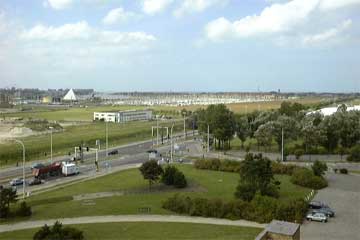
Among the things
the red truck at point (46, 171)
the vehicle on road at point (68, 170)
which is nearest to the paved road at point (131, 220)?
the red truck at point (46, 171)

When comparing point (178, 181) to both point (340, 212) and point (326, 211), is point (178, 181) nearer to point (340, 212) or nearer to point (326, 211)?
point (326, 211)

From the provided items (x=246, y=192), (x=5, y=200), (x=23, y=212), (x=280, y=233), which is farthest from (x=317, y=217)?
(x=5, y=200)

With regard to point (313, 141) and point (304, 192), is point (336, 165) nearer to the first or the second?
point (313, 141)

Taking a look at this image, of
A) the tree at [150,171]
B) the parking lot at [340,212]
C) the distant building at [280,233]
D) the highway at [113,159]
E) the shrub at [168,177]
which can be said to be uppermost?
the distant building at [280,233]

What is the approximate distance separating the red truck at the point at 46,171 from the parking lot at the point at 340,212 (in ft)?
99.9

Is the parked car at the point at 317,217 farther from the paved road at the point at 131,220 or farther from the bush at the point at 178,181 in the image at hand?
the bush at the point at 178,181

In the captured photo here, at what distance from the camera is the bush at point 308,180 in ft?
138

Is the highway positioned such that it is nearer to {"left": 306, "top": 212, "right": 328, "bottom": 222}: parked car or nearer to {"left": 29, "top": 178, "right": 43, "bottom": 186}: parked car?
{"left": 29, "top": 178, "right": 43, "bottom": 186}: parked car

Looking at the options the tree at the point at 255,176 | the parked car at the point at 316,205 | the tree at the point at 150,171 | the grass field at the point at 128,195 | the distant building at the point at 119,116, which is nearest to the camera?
the grass field at the point at 128,195

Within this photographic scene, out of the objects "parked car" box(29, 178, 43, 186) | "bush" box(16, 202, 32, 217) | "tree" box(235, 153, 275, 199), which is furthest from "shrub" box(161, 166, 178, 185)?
"bush" box(16, 202, 32, 217)

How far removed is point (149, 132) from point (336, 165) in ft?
180

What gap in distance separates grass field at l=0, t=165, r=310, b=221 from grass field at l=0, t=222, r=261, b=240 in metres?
3.39

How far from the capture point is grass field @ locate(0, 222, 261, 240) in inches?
1040

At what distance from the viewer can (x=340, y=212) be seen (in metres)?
33.1
